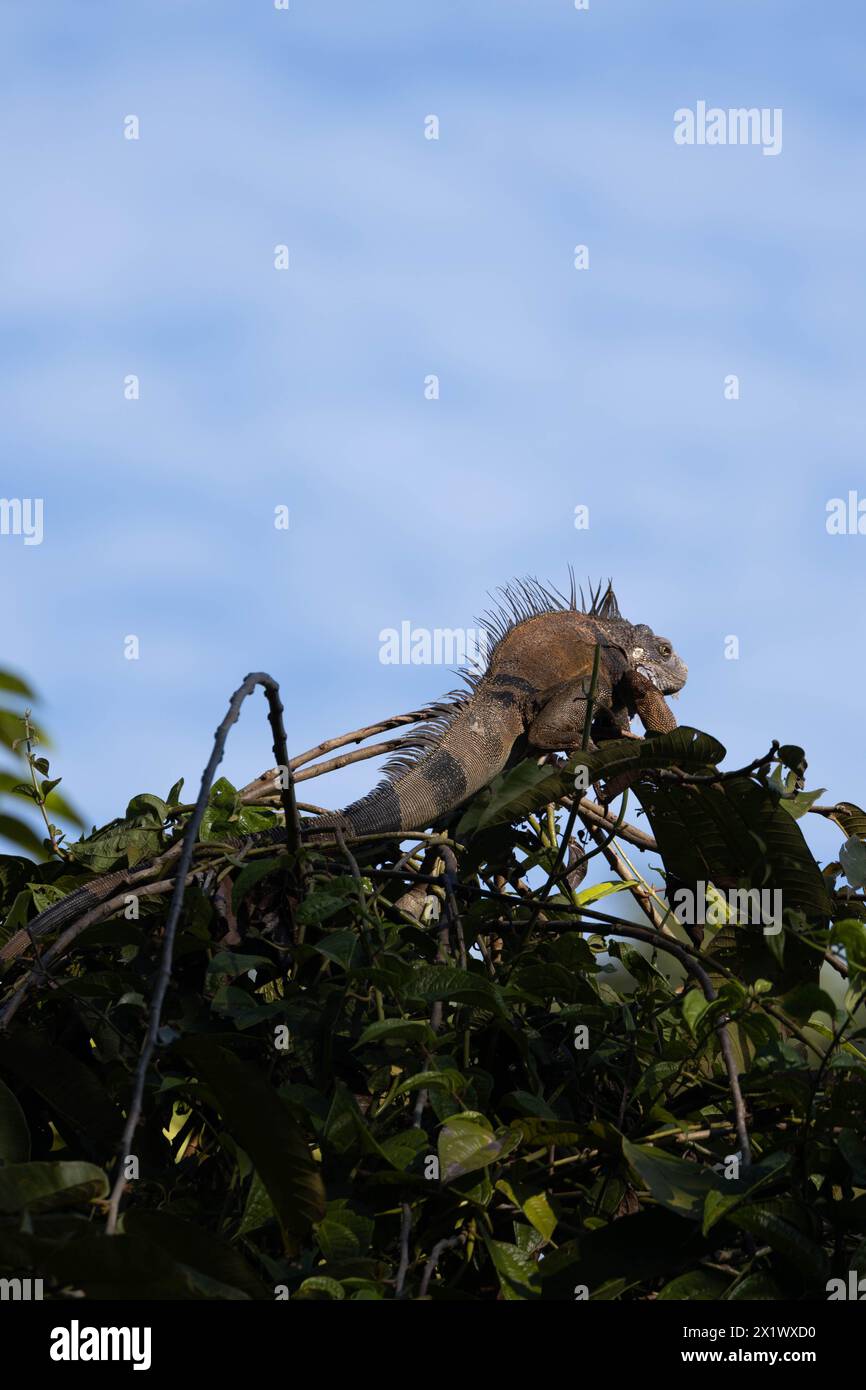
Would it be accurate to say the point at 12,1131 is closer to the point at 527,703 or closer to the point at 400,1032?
the point at 400,1032

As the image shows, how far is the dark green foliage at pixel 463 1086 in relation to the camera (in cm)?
154

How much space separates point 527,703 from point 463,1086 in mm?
4596

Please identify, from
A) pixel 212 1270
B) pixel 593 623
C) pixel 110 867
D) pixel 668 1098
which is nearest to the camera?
pixel 212 1270

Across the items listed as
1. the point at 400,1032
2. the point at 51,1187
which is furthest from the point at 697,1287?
the point at 51,1187

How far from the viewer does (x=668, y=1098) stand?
1981 millimetres

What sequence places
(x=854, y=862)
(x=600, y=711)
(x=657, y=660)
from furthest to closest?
(x=657, y=660) < (x=600, y=711) < (x=854, y=862)

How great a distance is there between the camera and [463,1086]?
1.70 meters

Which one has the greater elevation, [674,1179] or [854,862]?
[854,862]

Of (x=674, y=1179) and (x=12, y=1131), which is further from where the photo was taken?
(x=12, y=1131)

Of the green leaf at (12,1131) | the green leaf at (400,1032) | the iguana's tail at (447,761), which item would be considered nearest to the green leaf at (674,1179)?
the green leaf at (400,1032)
